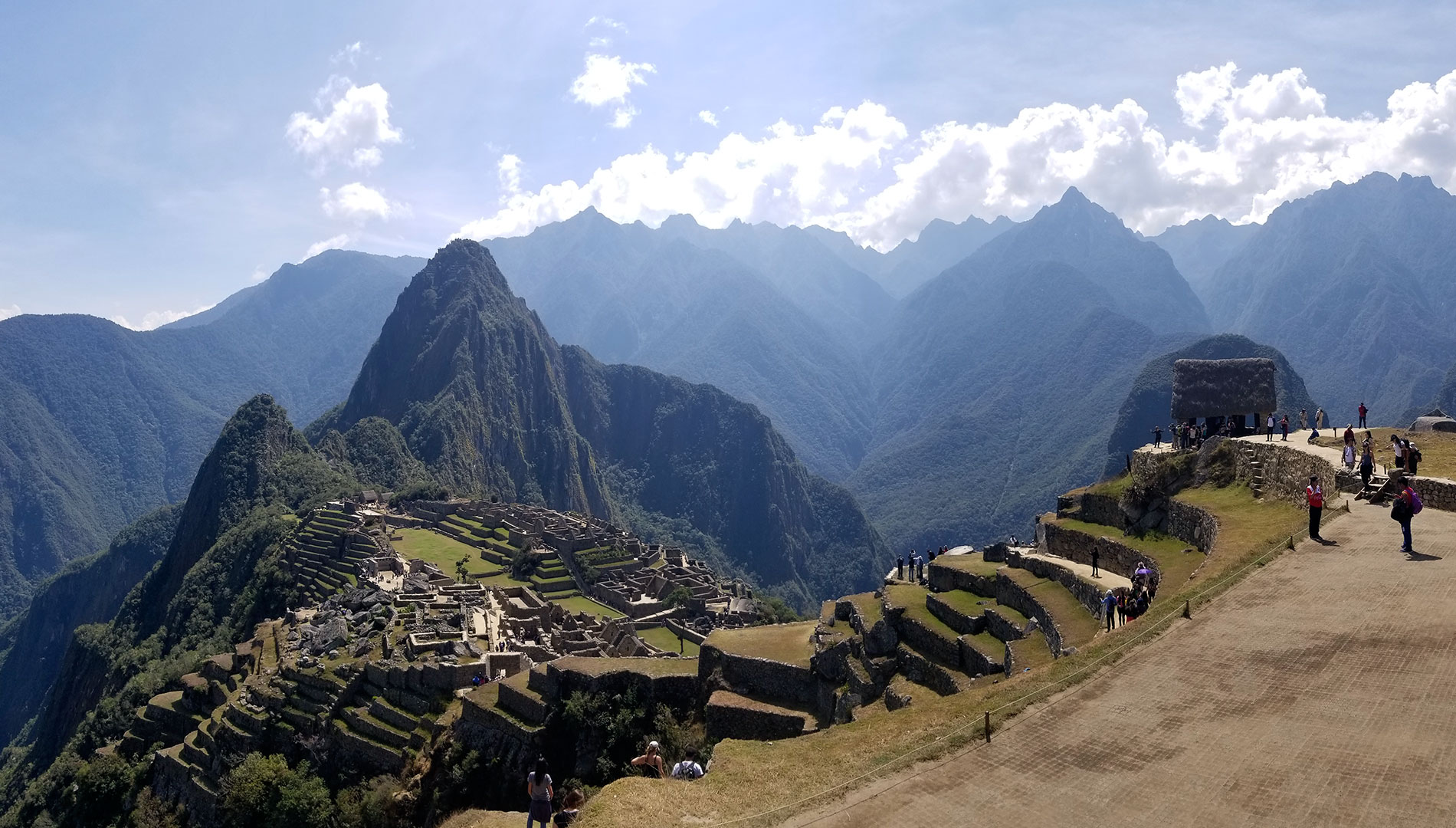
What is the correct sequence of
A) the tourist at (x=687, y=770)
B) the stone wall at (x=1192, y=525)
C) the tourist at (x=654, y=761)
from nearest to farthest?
the tourist at (x=654, y=761), the tourist at (x=687, y=770), the stone wall at (x=1192, y=525)

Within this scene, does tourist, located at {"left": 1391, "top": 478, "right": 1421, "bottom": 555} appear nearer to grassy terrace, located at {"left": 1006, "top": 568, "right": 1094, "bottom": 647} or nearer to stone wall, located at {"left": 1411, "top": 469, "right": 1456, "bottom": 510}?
stone wall, located at {"left": 1411, "top": 469, "right": 1456, "bottom": 510}

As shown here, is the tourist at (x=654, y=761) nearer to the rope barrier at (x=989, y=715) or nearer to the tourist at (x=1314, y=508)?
the rope barrier at (x=989, y=715)

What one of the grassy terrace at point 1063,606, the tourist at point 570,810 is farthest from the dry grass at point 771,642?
the tourist at point 570,810

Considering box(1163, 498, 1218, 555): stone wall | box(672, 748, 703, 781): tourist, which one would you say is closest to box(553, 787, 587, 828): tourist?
box(672, 748, 703, 781): tourist

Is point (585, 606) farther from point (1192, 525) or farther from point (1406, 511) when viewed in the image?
point (1406, 511)

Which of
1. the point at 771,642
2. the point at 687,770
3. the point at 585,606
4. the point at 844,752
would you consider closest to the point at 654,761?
the point at 687,770

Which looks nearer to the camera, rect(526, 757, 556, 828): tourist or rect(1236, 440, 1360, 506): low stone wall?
rect(526, 757, 556, 828): tourist
